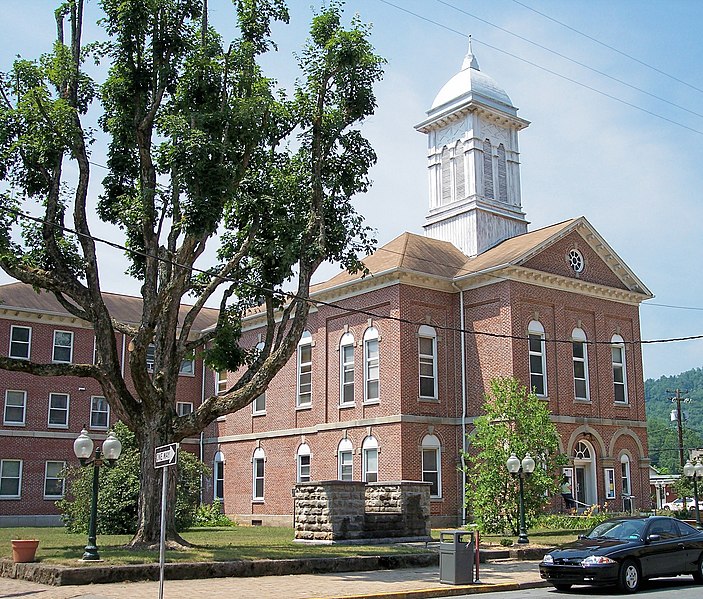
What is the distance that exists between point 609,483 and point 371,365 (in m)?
11.1

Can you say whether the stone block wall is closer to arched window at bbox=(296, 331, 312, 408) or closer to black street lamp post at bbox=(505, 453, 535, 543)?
black street lamp post at bbox=(505, 453, 535, 543)

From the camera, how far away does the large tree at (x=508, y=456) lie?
28125 millimetres

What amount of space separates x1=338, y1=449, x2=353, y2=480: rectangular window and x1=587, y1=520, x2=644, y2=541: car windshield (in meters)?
17.9

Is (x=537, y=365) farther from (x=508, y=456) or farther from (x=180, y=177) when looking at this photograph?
(x=180, y=177)

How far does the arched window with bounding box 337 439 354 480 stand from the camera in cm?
3516

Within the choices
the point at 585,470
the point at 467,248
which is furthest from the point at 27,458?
the point at 585,470

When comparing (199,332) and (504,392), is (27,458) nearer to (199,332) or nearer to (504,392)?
(199,332)

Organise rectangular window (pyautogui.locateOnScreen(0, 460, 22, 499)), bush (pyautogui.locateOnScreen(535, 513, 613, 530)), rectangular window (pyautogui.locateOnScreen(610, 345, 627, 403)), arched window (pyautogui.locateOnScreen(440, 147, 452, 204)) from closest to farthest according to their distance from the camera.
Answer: bush (pyautogui.locateOnScreen(535, 513, 613, 530)) < rectangular window (pyautogui.locateOnScreen(610, 345, 627, 403)) < arched window (pyautogui.locateOnScreen(440, 147, 452, 204)) < rectangular window (pyautogui.locateOnScreen(0, 460, 22, 499))

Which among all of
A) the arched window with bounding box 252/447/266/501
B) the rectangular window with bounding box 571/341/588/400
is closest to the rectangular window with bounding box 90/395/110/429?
the arched window with bounding box 252/447/266/501

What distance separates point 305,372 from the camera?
129 feet

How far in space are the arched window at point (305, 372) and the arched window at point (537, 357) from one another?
1034cm

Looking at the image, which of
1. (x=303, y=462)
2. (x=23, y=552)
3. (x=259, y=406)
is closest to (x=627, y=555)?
(x=23, y=552)

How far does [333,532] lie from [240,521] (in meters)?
19.2

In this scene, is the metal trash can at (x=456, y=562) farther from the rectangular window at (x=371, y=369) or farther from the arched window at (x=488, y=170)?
the arched window at (x=488, y=170)
